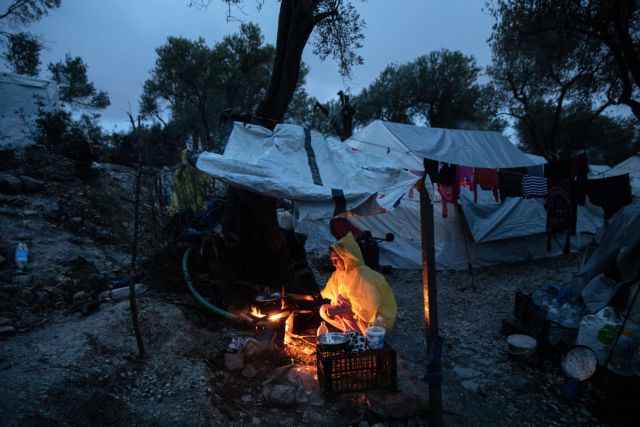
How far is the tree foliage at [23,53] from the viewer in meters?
17.2

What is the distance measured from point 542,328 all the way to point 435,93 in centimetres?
1819

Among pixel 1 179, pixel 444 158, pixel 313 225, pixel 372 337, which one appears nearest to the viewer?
pixel 372 337

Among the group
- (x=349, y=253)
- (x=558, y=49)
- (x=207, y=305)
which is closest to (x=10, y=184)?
(x=207, y=305)

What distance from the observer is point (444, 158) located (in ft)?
32.2

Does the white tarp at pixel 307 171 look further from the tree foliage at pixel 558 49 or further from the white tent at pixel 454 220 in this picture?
the tree foliage at pixel 558 49

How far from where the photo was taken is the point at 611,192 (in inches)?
284

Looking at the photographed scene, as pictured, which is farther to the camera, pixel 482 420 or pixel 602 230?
pixel 602 230

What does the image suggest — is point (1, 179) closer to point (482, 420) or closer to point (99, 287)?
point (99, 287)

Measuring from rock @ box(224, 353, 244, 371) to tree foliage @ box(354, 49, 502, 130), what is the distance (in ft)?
63.1

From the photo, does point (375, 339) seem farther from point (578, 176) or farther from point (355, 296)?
point (578, 176)

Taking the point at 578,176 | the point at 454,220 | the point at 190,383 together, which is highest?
the point at 578,176

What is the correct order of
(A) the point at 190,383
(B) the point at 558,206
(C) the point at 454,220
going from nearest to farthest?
(A) the point at 190,383, (B) the point at 558,206, (C) the point at 454,220

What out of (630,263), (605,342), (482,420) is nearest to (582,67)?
(630,263)

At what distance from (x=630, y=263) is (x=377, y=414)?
4012 millimetres
